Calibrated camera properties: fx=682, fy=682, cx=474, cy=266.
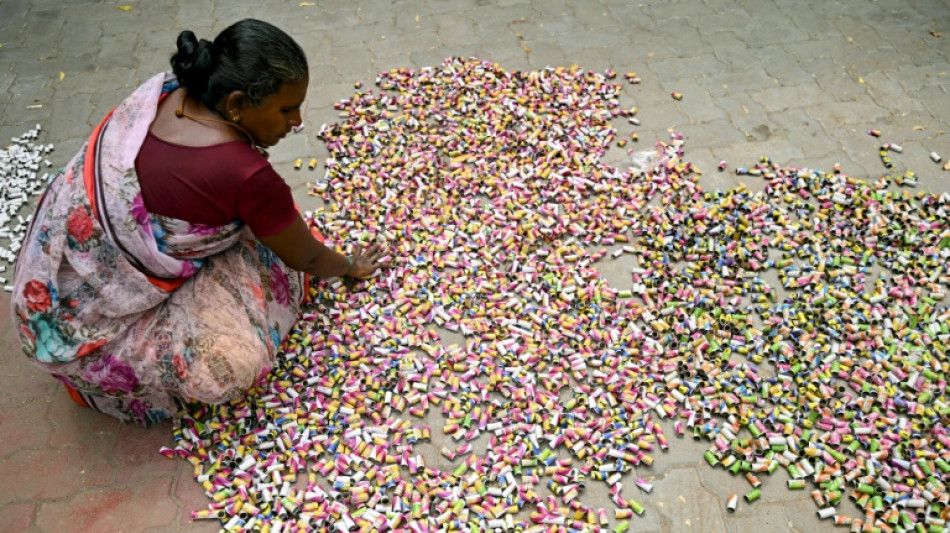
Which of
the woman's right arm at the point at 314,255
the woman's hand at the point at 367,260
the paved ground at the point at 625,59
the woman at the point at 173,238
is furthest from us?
the paved ground at the point at 625,59

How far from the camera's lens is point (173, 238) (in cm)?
304

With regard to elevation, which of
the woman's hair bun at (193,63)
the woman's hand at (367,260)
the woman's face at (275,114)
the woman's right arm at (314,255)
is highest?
the woman's hair bun at (193,63)

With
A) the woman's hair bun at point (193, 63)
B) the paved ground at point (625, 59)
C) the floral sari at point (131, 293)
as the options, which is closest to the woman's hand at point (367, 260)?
the floral sari at point (131, 293)

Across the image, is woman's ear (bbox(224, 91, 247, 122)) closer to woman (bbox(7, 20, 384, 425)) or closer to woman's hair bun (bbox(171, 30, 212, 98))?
woman (bbox(7, 20, 384, 425))

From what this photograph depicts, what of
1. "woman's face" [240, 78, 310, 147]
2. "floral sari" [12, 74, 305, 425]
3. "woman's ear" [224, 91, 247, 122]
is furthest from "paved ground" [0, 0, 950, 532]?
"woman's ear" [224, 91, 247, 122]

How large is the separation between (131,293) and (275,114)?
3.46ft

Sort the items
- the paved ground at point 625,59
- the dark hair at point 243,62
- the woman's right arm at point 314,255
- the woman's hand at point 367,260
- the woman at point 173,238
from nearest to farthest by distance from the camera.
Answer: the dark hair at point 243,62 → the woman at point 173,238 → the woman's right arm at point 314,255 → the woman's hand at point 367,260 → the paved ground at point 625,59

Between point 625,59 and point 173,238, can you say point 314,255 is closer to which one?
point 173,238

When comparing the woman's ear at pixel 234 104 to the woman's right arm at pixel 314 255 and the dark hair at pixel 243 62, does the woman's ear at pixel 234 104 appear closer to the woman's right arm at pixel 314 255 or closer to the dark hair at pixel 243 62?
the dark hair at pixel 243 62

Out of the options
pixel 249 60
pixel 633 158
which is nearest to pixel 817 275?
pixel 633 158

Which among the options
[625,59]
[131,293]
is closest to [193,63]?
[131,293]

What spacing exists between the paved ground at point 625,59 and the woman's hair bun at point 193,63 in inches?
74.2

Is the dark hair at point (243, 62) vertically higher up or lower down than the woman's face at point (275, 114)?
higher up

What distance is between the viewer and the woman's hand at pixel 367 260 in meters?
4.08
